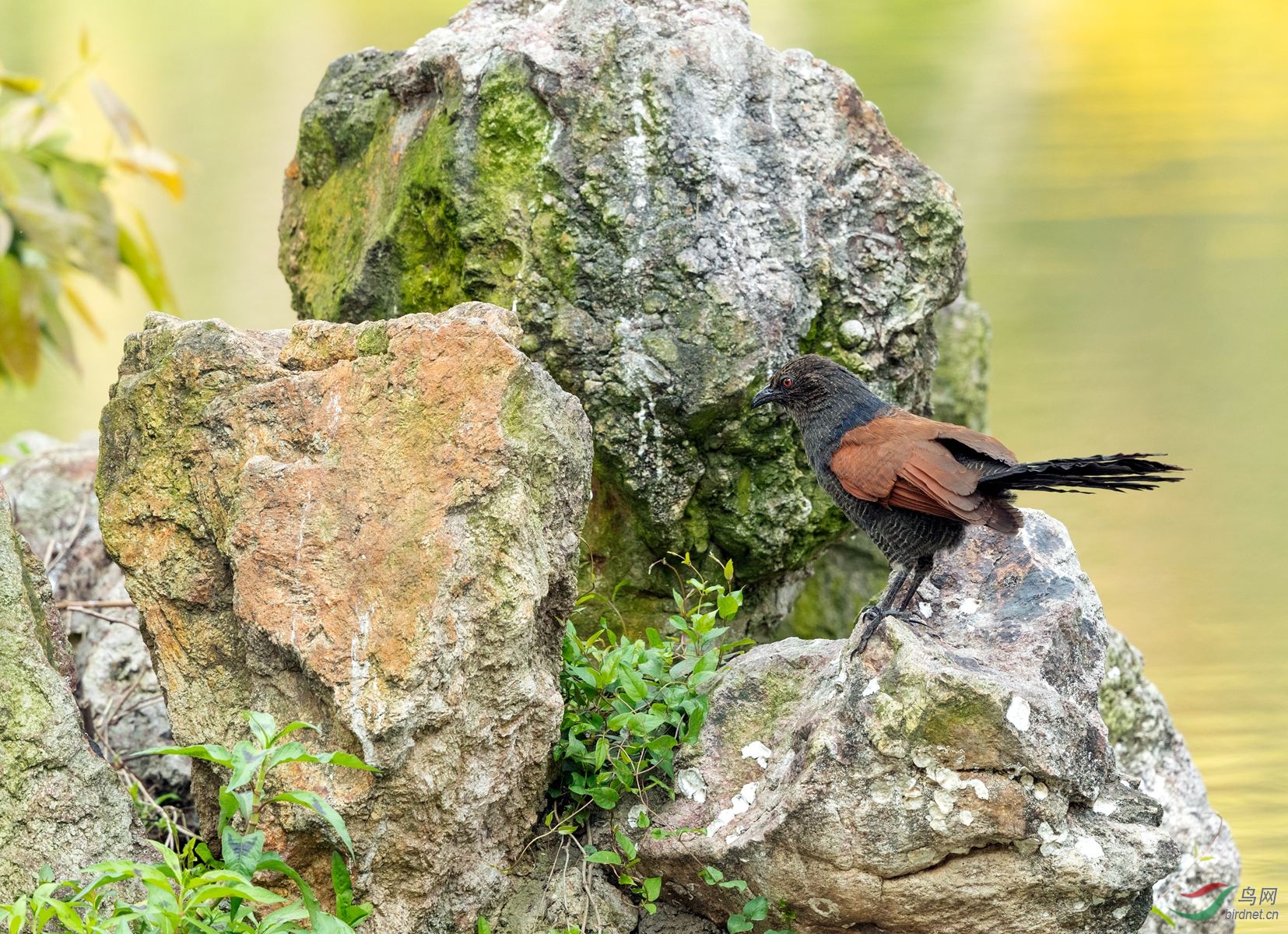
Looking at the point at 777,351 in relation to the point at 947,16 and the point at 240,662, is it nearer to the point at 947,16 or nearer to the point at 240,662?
the point at 240,662

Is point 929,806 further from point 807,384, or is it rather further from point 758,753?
point 807,384

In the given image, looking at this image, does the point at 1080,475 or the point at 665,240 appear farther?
the point at 665,240

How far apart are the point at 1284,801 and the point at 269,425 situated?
12.7 ft

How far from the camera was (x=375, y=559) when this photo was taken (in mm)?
2939

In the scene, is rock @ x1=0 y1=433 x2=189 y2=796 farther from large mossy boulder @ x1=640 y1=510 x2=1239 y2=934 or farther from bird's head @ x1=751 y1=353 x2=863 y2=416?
bird's head @ x1=751 y1=353 x2=863 y2=416

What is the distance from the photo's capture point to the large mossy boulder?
2.86m

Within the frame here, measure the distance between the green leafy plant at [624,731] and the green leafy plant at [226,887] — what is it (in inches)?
A: 20.0

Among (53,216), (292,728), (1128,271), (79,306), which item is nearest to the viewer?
(292,728)

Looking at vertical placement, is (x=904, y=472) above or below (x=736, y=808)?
above

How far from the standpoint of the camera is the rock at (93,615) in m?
3.81

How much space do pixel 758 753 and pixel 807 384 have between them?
903 mm

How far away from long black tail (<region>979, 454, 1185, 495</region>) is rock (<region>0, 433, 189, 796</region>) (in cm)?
192

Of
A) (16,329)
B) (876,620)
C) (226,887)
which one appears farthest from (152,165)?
(226,887)

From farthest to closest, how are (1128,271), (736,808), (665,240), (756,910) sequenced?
(1128,271), (665,240), (736,808), (756,910)
